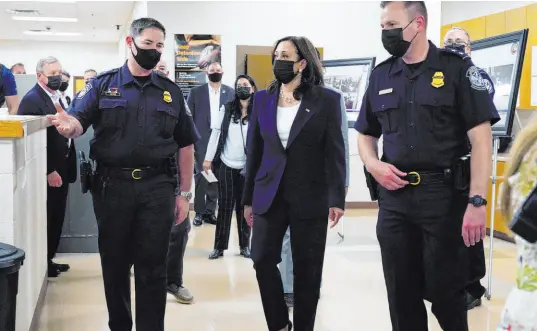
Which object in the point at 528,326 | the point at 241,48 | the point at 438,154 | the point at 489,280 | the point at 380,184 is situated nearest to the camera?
the point at 528,326

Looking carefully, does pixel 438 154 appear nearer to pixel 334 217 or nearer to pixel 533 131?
pixel 334 217

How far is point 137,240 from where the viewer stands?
2.74 m

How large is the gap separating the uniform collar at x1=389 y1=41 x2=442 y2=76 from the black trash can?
160 cm

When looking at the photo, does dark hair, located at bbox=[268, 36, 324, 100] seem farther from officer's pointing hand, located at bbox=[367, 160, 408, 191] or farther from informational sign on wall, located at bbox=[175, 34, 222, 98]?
informational sign on wall, located at bbox=[175, 34, 222, 98]

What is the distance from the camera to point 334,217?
9.70 ft

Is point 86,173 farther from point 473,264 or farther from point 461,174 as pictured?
point 473,264

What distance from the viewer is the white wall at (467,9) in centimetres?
706

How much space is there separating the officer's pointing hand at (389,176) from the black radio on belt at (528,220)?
1222 mm

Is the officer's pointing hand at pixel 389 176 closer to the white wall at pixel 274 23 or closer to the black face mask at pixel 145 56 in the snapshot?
the black face mask at pixel 145 56

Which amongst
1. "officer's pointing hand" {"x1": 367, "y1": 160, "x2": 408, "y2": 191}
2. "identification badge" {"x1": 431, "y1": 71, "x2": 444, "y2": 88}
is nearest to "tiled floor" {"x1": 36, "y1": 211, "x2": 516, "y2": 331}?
"officer's pointing hand" {"x1": 367, "y1": 160, "x2": 408, "y2": 191}

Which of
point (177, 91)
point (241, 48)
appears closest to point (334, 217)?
point (177, 91)

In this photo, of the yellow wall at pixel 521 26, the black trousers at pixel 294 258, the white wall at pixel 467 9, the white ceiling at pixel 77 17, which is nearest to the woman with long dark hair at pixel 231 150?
the black trousers at pixel 294 258

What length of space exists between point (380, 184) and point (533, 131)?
1295mm

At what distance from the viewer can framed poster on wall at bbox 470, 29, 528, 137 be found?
14.2 feet
